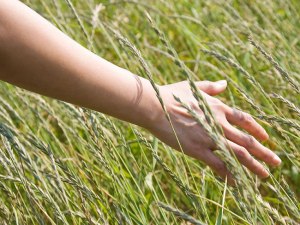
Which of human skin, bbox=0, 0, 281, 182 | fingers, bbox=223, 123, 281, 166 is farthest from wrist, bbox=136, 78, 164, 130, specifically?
fingers, bbox=223, 123, 281, 166

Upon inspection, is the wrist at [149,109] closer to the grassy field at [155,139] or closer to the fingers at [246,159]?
the grassy field at [155,139]

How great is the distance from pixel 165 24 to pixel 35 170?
6.99 feet

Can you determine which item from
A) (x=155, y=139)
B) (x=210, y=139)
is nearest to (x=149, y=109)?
(x=210, y=139)

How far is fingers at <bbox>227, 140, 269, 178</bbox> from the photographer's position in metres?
1.61

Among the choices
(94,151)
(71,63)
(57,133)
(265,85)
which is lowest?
(265,85)

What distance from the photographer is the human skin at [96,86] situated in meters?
1.42

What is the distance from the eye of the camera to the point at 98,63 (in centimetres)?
154

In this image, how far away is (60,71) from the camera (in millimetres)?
1470

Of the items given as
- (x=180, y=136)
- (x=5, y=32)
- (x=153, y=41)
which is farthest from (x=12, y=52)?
(x=153, y=41)

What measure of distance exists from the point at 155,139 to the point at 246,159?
0.50 m

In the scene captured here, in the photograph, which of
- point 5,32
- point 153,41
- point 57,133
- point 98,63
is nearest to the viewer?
point 5,32

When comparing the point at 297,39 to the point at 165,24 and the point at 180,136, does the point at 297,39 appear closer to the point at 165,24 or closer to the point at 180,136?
the point at 165,24

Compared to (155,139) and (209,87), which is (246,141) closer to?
(209,87)

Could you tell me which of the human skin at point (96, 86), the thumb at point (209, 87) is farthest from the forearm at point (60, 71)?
the thumb at point (209, 87)
